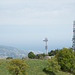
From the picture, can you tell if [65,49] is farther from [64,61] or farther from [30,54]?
[30,54]

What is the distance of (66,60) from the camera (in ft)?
130

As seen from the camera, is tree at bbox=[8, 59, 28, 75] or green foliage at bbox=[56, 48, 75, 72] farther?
green foliage at bbox=[56, 48, 75, 72]

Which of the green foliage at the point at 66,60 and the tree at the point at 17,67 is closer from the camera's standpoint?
the tree at the point at 17,67

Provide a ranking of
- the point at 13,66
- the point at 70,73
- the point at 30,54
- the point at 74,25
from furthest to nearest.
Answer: the point at 30,54 → the point at 74,25 → the point at 70,73 → the point at 13,66

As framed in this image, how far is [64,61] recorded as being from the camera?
39.7 meters

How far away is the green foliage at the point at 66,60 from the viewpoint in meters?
39.4

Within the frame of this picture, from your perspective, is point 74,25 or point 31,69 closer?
point 31,69

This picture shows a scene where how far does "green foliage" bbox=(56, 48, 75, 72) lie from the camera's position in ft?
129

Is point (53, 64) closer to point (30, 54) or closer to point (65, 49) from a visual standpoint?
point (65, 49)

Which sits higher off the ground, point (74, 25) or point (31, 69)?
point (74, 25)

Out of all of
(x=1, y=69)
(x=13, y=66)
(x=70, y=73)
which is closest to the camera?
(x=13, y=66)

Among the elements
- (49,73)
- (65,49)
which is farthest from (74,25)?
(49,73)

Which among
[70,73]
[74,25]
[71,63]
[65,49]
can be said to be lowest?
[70,73]

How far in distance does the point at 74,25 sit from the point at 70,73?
22.3 m
